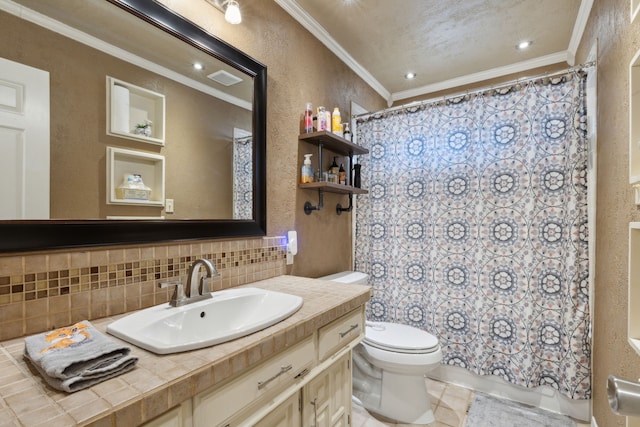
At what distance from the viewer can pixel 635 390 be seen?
468mm

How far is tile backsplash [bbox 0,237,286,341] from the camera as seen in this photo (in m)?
0.83

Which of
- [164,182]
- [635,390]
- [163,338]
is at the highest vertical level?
[164,182]

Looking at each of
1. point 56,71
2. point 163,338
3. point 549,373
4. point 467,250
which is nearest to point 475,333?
point 549,373

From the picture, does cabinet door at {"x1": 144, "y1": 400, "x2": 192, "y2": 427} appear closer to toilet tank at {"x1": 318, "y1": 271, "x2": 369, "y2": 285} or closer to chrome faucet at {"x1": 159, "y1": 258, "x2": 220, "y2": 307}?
chrome faucet at {"x1": 159, "y1": 258, "x2": 220, "y2": 307}

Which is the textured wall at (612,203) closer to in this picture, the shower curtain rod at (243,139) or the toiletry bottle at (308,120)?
the toiletry bottle at (308,120)

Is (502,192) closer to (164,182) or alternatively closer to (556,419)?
(556,419)

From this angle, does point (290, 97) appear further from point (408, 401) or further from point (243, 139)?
point (408, 401)

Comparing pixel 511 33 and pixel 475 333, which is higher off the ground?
pixel 511 33

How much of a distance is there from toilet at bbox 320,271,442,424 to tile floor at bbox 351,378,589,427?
0.16 feet

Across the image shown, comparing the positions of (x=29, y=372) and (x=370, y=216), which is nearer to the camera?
(x=29, y=372)

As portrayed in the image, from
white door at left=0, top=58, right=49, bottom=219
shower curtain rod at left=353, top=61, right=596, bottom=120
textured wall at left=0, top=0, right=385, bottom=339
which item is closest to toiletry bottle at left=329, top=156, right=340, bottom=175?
textured wall at left=0, top=0, right=385, bottom=339

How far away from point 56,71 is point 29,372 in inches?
32.9

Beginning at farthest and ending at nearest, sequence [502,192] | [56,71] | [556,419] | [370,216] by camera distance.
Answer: [370,216] < [502,192] < [556,419] < [56,71]

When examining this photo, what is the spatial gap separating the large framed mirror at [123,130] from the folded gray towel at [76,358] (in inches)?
12.5
